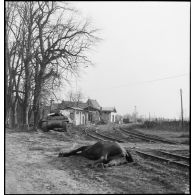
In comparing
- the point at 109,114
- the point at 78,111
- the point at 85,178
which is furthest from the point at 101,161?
the point at 109,114

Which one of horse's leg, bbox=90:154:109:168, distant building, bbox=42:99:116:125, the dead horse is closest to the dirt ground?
horse's leg, bbox=90:154:109:168

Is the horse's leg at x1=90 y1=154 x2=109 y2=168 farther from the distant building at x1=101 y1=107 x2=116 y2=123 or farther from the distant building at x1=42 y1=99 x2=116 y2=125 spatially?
the distant building at x1=101 y1=107 x2=116 y2=123

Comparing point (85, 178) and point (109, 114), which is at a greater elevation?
point (85, 178)

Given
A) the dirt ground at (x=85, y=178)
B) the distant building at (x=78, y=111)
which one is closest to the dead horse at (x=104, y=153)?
the dirt ground at (x=85, y=178)

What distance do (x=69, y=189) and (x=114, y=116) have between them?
61627 mm

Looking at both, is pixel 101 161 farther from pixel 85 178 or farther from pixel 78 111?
pixel 78 111

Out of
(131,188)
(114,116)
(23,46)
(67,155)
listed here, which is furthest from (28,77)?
(114,116)

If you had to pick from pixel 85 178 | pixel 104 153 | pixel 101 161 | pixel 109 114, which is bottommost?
pixel 109 114

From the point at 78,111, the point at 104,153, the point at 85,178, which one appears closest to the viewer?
the point at 85,178

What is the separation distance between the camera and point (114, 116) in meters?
66.1

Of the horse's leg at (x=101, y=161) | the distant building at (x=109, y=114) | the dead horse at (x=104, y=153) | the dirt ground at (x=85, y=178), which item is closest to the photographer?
the dirt ground at (x=85, y=178)

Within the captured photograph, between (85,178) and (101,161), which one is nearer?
(85,178)

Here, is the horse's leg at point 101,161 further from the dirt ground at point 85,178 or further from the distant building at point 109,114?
the distant building at point 109,114
